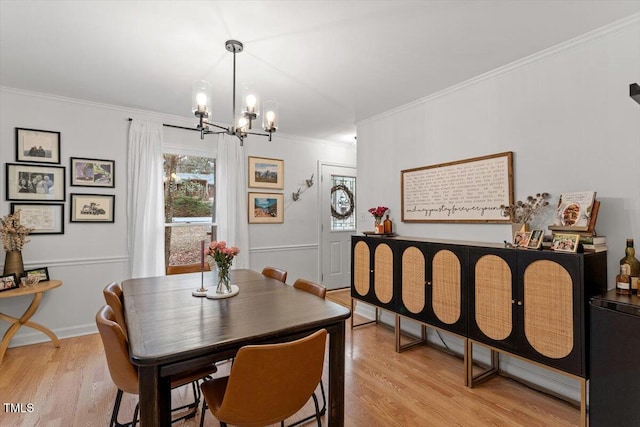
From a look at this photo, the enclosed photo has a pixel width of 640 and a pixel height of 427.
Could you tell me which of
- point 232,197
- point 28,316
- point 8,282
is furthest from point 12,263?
point 232,197

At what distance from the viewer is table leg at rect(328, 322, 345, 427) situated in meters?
1.71

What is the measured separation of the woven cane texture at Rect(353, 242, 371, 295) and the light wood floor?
2.26 feet

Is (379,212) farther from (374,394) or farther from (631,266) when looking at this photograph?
(631,266)

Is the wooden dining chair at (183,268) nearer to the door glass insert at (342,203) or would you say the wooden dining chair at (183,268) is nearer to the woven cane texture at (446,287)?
the woven cane texture at (446,287)

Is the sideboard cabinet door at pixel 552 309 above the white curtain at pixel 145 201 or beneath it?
beneath

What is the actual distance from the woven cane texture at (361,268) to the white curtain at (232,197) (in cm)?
159

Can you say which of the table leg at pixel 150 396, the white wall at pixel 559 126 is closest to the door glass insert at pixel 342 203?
the white wall at pixel 559 126

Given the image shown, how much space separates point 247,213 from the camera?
174 inches

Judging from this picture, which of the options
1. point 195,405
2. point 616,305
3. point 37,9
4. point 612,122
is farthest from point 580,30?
point 195,405

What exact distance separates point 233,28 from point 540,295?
8.94 ft

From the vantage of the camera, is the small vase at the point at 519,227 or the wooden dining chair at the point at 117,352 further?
the small vase at the point at 519,227

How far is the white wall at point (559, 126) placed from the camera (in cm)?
203

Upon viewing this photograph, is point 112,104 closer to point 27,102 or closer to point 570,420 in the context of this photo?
point 27,102

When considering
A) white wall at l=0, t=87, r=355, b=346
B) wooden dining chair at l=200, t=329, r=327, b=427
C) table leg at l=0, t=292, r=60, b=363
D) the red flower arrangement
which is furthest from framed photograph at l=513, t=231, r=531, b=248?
table leg at l=0, t=292, r=60, b=363
